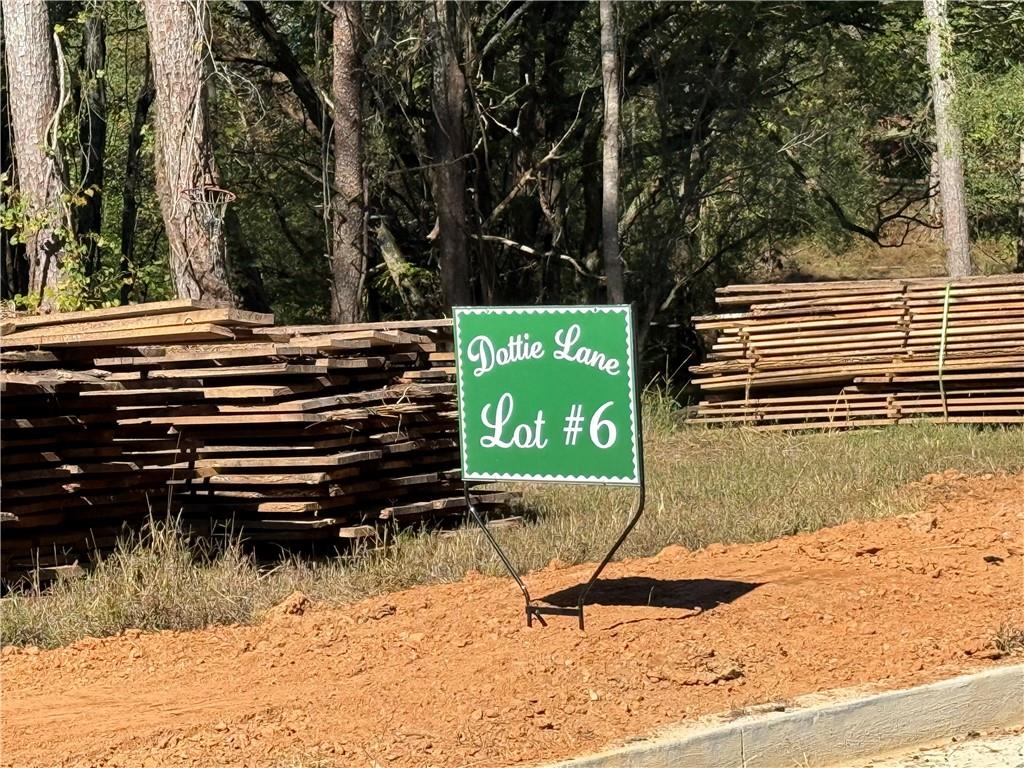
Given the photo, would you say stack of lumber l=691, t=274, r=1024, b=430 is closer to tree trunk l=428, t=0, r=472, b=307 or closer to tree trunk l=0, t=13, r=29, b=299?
tree trunk l=428, t=0, r=472, b=307

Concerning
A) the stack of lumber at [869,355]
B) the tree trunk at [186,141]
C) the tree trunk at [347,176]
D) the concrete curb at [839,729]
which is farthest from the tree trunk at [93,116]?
the concrete curb at [839,729]

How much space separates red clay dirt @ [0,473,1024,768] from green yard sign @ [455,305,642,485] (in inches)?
31.4

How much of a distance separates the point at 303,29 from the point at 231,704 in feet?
59.5

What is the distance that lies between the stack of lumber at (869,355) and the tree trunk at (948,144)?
2.64m

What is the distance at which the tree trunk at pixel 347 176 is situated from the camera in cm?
1744

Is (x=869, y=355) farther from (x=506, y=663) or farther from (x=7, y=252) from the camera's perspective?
(x=7, y=252)

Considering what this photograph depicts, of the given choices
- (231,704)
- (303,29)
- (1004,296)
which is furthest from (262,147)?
(231,704)

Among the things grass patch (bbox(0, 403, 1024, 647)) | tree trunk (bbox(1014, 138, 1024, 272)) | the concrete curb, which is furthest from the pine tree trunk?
the concrete curb

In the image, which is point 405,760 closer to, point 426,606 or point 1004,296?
point 426,606

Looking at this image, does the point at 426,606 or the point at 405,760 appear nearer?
the point at 405,760

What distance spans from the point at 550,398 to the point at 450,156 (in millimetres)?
13650

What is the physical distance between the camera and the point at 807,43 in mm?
22281

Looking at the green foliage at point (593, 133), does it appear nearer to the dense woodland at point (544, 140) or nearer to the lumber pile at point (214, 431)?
the dense woodland at point (544, 140)

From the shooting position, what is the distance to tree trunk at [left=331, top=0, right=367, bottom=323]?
1744 cm
